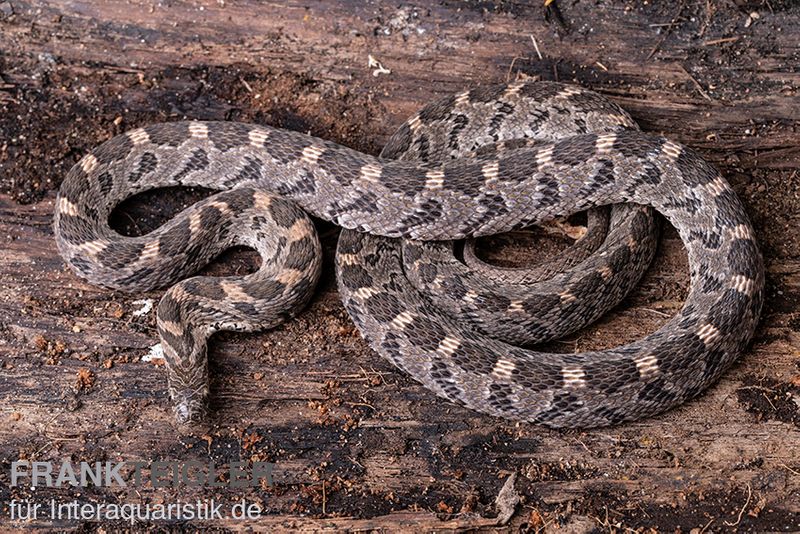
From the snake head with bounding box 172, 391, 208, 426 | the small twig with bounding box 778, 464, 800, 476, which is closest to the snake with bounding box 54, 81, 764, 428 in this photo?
the snake head with bounding box 172, 391, 208, 426

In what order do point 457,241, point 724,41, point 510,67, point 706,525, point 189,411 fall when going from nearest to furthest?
point 706,525 → point 189,411 → point 457,241 → point 724,41 → point 510,67

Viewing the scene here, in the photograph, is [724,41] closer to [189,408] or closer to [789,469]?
[789,469]

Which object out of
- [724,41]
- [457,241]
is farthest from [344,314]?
[724,41]

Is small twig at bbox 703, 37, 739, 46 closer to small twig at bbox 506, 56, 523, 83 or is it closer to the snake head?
small twig at bbox 506, 56, 523, 83

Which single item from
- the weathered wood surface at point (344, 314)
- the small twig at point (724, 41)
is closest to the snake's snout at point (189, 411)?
the weathered wood surface at point (344, 314)

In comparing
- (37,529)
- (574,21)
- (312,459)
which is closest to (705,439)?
(312,459)

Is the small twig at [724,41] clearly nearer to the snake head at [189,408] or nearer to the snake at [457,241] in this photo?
the snake at [457,241]
